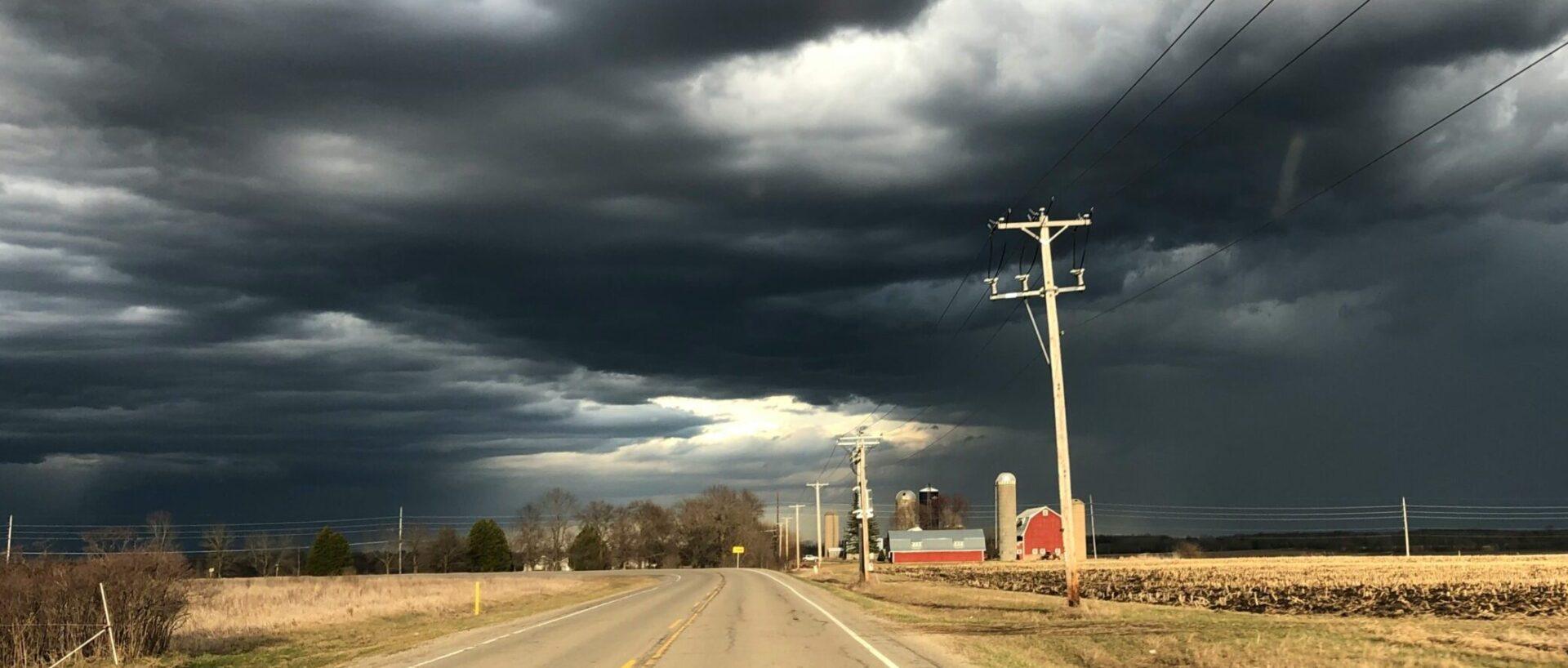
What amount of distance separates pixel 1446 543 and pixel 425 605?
162 metres

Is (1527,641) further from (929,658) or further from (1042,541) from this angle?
(1042,541)

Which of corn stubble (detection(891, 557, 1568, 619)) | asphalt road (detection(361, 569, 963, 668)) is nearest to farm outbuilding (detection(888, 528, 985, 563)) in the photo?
corn stubble (detection(891, 557, 1568, 619))

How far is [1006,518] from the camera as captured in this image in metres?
168

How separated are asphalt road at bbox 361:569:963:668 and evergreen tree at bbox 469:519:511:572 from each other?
109m

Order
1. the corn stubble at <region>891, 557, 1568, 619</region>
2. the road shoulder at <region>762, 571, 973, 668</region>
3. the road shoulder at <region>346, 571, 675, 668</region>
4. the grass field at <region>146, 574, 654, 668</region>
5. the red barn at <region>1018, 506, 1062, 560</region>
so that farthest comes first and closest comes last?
the red barn at <region>1018, 506, 1062, 560</region> → the corn stubble at <region>891, 557, 1568, 619</region> → the grass field at <region>146, 574, 654, 668</region> → the road shoulder at <region>346, 571, 675, 668</region> → the road shoulder at <region>762, 571, 973, 668</region>

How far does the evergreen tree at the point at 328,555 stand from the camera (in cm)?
12694

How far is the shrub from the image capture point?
22.4m

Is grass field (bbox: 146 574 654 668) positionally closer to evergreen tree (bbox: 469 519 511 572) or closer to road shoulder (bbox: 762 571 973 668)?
road shoulder (bbox: 762 571 973 668)

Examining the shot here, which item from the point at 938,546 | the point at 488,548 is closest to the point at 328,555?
the point at 488,548

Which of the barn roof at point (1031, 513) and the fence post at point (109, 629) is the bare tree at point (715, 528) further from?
the fence post at point (109, 629)

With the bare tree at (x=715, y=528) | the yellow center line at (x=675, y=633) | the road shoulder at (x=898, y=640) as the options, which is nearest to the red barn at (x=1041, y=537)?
the bare tree at (x=715, y=528)

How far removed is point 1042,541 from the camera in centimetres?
15475

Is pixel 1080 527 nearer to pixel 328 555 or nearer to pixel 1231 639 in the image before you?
pixel 328 555

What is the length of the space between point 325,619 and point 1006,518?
140 meters
